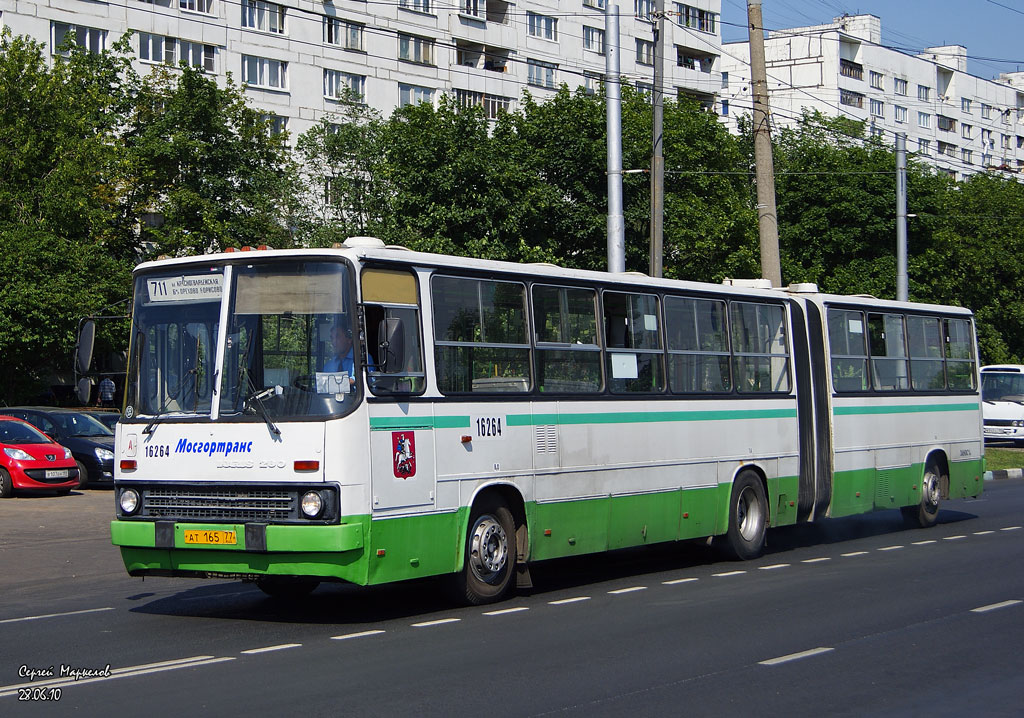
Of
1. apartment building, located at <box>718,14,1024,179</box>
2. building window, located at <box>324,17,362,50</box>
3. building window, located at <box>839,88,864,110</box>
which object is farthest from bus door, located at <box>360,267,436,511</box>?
building window, located at <box>839,88,864,110</box>

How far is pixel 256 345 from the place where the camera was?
34.9 ft

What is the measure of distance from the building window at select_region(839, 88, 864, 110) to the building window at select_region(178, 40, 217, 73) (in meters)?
52.2

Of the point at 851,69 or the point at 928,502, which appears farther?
the point at 851,69

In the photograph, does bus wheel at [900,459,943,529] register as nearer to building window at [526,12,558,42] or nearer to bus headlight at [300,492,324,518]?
bus headlight at [300,492,324,518]

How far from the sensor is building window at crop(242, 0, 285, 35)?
173 ft

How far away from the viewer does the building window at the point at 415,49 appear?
58969 mm

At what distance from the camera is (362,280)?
1063 centimetres

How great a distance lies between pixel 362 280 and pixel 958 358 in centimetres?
1278

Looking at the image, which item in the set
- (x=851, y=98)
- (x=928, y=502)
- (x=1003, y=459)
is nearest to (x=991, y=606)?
(x=928, y=502)

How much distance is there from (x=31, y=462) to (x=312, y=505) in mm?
16333

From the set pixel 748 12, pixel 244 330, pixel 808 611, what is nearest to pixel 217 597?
pixel 244 330

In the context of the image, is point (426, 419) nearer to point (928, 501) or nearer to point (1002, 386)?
point (928, 501)

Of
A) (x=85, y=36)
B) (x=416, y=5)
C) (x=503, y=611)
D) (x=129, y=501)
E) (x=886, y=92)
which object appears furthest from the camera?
(x=886, y=92)

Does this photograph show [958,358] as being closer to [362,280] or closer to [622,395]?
[622,395]
